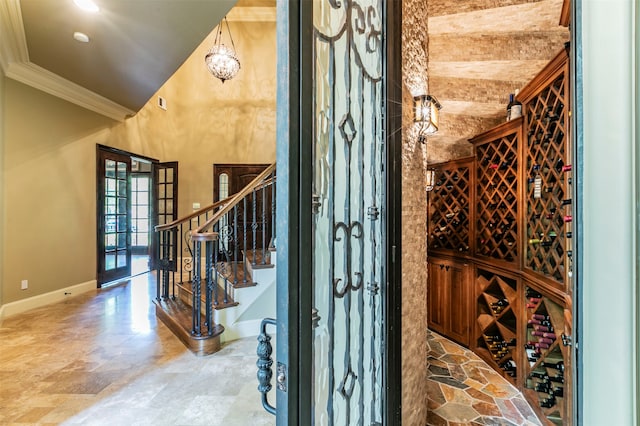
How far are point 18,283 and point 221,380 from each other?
3638 mm

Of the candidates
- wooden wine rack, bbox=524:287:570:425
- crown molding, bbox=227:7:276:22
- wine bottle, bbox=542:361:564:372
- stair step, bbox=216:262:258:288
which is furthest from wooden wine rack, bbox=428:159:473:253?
crown molding, bbox=227:7:276:22

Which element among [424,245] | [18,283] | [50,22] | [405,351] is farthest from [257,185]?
[18,283]

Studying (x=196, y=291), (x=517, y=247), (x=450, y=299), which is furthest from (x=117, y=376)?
(x=517, y=247)

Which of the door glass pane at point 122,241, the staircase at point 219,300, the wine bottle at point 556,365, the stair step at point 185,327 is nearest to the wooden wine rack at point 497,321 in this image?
the wine bottle at point 556,365

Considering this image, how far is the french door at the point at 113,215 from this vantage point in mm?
5105

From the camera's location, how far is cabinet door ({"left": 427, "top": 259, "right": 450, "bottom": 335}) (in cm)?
376

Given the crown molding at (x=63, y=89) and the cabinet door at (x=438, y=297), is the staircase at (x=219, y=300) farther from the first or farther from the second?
the crown molding at (x=63, y=89)

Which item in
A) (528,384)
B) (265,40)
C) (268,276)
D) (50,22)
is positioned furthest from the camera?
(265,40)

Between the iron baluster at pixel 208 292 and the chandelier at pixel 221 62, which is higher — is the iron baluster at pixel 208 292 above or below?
below

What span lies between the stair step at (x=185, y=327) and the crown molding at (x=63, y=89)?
3502 mm

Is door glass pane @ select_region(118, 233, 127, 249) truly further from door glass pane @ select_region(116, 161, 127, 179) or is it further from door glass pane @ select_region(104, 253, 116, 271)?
door glass pane @ select_region(116, 161, 127, 179)

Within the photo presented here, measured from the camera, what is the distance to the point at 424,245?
2.01 meters

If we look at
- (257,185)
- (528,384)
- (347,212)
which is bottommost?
(528,384)

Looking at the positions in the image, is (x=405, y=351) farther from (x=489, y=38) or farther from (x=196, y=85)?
(x=196, y=85)
